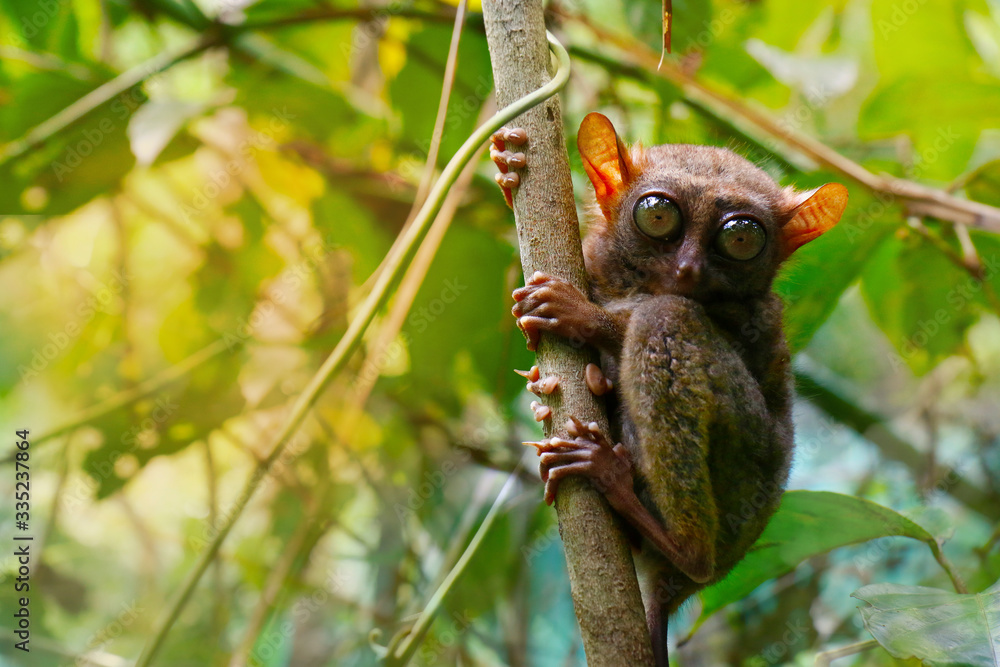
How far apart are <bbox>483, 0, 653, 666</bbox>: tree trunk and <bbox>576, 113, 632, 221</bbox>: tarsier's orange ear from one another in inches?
15.4

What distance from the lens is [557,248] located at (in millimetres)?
1590

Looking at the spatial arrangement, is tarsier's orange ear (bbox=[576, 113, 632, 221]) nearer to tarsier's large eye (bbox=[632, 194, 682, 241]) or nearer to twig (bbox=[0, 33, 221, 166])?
tarsier's large eye (bbox=[632, 194, 682, 241])

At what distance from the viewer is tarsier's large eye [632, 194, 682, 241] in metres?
2.03

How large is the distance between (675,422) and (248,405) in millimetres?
2586

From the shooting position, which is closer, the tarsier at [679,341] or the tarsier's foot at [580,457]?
the tarsier's foot at [580,457]

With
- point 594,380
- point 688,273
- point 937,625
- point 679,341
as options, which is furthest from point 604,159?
Answer: point 937,625

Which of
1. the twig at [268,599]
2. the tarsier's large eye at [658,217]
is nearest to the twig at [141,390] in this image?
the twig at [268,599]

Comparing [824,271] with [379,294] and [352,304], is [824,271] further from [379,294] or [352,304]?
[352,304]

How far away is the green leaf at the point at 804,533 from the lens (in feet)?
6.71

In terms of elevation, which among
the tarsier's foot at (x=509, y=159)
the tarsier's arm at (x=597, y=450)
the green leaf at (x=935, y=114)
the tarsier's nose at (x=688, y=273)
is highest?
the green leaf at (x=935, y=114)

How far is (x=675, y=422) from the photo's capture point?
5.87 feet

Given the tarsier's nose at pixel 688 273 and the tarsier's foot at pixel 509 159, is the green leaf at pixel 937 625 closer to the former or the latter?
the tarsier's nose at pixel 688 273

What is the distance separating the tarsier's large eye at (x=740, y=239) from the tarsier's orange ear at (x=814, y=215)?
24 cm

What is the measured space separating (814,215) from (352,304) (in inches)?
79.3
